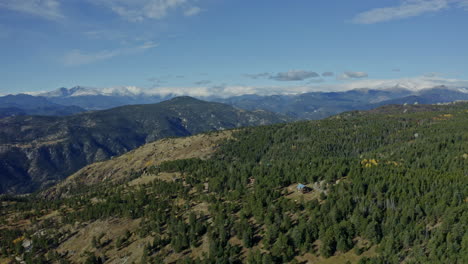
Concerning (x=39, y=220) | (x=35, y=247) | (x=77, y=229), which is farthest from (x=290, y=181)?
(x=39, y=220)

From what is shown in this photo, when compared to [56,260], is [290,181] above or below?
above

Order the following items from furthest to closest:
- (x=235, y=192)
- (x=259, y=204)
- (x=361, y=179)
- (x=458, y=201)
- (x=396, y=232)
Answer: (x=235, y=192) < (x=361, y=179) < (x=259, y=204) < (x=458, y=201) < (x=396, y=232)

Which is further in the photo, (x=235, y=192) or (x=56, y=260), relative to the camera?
(x=235, y=192)

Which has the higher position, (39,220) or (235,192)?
(235,192)

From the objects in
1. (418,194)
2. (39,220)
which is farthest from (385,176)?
(39,220)

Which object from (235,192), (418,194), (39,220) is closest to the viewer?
(418,194)

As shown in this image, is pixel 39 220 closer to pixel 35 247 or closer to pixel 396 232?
pixel 35 247

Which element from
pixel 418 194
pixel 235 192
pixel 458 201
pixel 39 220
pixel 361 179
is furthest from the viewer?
pixel 39 220

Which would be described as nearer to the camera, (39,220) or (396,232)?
(396,232)

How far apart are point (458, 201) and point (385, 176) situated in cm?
3521

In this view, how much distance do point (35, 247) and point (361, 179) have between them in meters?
163

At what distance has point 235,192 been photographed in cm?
16175

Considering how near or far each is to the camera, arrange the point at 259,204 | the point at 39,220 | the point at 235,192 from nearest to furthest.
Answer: the point at 259,204
the point at 235,192
the point at 39,220

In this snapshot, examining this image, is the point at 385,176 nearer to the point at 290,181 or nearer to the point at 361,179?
the point at 361,179
